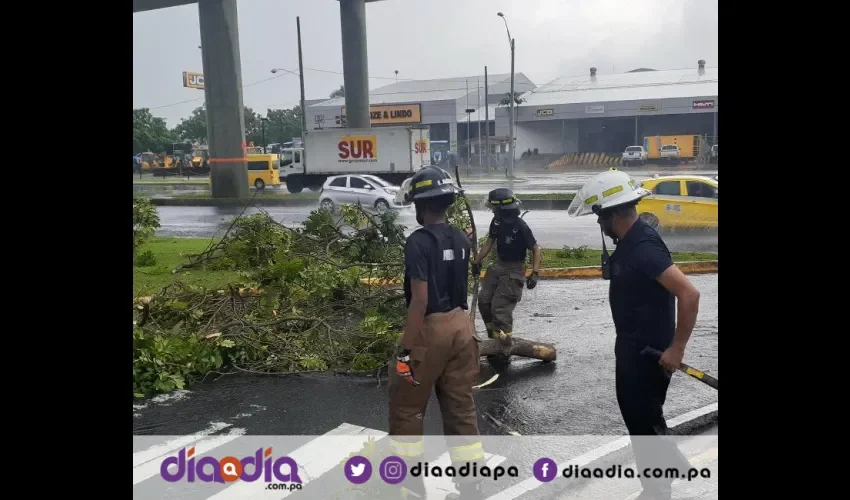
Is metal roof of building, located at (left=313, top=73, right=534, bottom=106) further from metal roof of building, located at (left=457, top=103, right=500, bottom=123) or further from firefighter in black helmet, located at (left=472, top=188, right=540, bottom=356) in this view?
firefighter in black helmet, located at (left=472, top=188, right=540, bottom=356)

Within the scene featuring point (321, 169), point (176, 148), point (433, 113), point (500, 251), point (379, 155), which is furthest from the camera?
point (176, 148)

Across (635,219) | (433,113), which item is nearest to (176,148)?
(433,113)

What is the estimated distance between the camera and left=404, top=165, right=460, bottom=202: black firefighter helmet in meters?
4.10

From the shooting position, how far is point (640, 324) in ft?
12.7

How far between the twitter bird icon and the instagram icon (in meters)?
0.19

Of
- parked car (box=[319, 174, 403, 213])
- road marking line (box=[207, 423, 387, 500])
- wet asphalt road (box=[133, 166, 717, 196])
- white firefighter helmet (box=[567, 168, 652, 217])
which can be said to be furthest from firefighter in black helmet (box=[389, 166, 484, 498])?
parked car (box=[319, 174, 403, 213])

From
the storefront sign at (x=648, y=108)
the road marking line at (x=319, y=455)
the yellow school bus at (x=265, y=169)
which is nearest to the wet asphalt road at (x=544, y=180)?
the storefront sign at (x=648, y=108)

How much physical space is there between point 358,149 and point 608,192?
69.3ft

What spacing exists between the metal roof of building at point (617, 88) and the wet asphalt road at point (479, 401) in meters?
2.35

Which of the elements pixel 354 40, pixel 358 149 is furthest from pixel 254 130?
pixel 354 40
